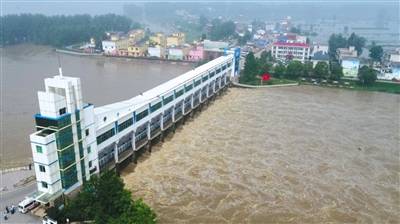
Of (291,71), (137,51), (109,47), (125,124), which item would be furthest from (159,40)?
(125,124)

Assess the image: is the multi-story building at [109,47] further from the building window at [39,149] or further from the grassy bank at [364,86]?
the building window at [39,149]

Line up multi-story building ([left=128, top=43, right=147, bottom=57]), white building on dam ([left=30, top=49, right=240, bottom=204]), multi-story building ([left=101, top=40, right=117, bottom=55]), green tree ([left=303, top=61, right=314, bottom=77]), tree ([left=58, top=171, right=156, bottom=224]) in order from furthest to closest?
multi-story building ([left=101, top=40, right=117, bottom=55]) → multi-story building ([left=128, top=43, right=147, bottom=57]) → green tree ([left=303, top=61, right=314, bottom=77]) → white building on dam ([left=30, top=49, right=240, bottom=204]) → tree ([left=58, top=171, right=156, bottom=224])

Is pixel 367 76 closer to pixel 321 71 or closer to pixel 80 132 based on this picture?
pixel 321 71

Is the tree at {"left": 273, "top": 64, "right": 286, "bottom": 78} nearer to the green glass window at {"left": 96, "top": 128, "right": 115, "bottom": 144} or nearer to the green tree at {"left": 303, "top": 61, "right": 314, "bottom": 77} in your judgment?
the green tree at {"left": 303, "top": 61, "right": 314, "bottom": 77}

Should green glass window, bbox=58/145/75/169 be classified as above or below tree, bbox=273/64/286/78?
below

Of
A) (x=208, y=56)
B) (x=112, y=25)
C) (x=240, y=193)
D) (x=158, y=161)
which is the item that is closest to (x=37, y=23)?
(x=112, y=25)

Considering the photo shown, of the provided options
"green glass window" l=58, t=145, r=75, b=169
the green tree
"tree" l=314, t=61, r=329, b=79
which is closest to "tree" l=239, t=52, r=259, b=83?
the green tree

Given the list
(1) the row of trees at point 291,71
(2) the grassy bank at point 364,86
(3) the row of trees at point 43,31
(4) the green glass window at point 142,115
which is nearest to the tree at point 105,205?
(4) the green glass window at point 142,115
